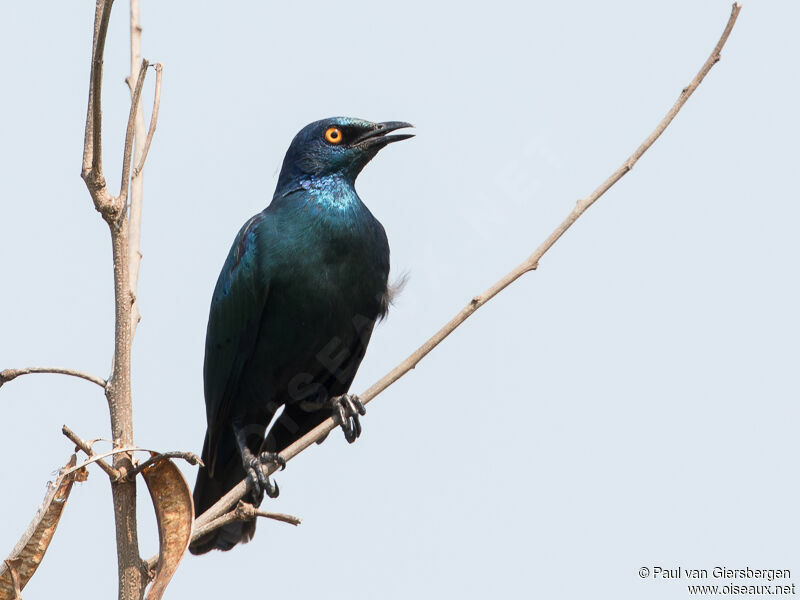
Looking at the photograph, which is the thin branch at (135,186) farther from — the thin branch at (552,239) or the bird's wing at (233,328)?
the bird's wing at (233,328)

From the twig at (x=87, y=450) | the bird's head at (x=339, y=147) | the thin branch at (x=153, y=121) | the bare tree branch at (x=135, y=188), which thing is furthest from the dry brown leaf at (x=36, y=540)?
the bird's head at (x=339, y=147)

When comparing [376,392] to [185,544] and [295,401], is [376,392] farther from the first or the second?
[295,401]

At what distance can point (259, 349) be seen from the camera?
207 inches

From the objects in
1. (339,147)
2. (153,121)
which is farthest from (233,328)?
(153,121)

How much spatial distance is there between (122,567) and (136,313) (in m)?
0.89

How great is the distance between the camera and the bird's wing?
5.19m

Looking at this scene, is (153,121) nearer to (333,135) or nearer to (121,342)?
(121,342)

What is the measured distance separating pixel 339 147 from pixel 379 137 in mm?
238

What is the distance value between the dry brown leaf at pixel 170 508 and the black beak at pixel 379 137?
9.61 ft

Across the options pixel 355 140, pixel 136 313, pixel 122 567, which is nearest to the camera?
pixel 122 567

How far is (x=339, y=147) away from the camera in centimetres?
563

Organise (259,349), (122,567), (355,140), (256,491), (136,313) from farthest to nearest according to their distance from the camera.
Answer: (355,140) → (259,349) → (256,491) → (136,313) → (122,567)

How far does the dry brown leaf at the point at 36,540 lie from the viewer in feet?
9.25

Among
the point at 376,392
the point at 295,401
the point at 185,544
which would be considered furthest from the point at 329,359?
the point at 185,544
